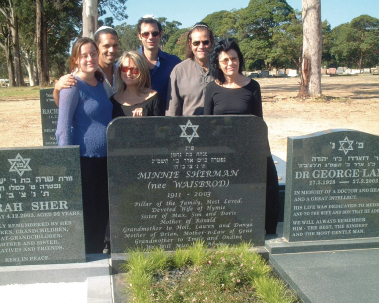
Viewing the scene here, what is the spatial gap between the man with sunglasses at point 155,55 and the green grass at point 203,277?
159 centimetres

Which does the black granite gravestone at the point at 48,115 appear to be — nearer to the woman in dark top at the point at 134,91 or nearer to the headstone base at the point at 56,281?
the woman in dark top at the point at 134,91

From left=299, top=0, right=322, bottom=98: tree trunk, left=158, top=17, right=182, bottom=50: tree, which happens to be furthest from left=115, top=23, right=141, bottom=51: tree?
left=299, top=0, right=322, bottom=98: tree trunk

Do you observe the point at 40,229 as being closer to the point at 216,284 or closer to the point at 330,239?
the point at 216,284

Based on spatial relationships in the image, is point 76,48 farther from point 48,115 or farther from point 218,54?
point 48,115

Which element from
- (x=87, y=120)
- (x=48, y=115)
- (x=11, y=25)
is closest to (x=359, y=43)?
(x=11, y=25)

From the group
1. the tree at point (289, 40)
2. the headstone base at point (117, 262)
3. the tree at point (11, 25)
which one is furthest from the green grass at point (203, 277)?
the tree at point (289, 40)

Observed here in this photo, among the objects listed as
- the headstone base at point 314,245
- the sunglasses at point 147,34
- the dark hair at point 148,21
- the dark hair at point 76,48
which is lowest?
the headstone base at point 314,245

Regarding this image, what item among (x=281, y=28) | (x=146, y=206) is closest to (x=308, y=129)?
(x=146, y=206)

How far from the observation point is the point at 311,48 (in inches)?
616

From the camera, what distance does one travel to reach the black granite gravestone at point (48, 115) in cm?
612

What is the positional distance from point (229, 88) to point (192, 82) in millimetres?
422

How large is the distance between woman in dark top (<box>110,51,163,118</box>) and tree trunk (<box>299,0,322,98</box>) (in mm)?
13121

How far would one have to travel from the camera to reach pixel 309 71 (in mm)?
16078

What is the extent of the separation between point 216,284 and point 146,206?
0.89 metres
